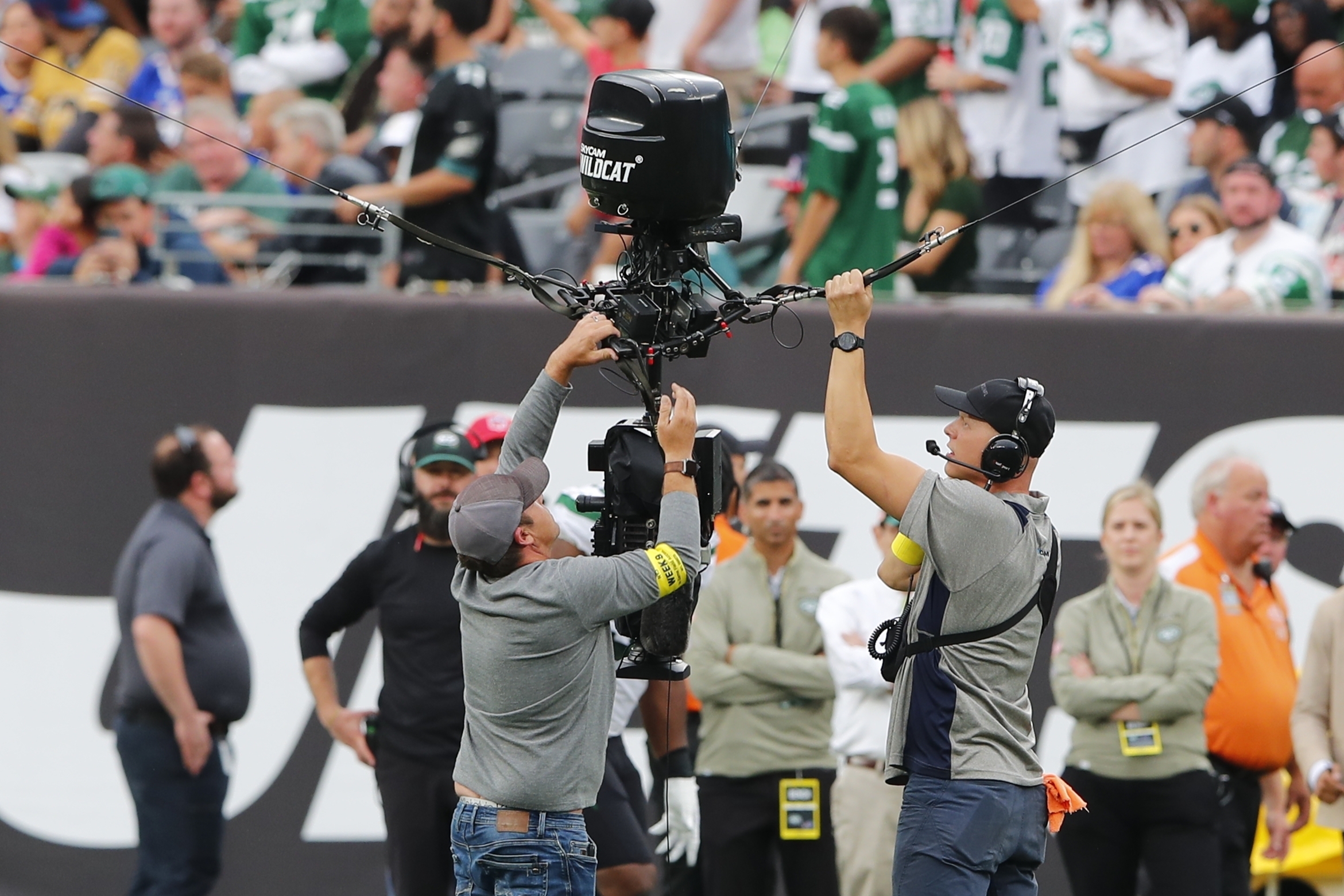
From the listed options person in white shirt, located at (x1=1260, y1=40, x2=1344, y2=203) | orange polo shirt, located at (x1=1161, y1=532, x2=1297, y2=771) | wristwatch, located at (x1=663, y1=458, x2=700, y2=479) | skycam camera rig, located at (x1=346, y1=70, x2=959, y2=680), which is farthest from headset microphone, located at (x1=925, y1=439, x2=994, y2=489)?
person in white shirt, located at (x1=1260, y1=40, x2=1344, y2=203)

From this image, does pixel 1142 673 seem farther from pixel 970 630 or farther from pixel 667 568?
pixel 667 568

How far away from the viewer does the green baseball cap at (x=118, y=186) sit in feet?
25.8

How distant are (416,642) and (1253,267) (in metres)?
3.56

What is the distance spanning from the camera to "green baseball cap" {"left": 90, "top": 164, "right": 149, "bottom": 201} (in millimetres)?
7855

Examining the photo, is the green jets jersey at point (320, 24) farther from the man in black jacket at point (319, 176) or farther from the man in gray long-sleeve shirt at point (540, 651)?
the man in gray long-sleeve shirt at point (540, 651)

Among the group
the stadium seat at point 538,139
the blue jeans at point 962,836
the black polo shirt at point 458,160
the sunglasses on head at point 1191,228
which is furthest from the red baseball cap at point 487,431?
the sunglasses on head at point 1191,228

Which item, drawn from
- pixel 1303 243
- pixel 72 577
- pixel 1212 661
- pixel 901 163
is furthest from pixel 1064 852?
pixel 72 577

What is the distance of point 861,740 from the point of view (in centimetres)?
649

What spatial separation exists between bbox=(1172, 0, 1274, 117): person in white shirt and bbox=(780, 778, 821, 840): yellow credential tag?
3.91 meters

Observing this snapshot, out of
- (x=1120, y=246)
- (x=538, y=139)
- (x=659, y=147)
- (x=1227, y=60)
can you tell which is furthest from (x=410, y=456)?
(x=1227, y=60)

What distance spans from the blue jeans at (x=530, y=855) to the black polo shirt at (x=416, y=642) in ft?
4.07

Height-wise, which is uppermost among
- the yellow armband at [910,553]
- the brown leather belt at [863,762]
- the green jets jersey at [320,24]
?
the green jets jersey at [320,24]

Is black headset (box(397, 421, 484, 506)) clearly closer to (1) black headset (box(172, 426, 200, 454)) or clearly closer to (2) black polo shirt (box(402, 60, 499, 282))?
(1) black headset (box(172, 426, 200, 454))

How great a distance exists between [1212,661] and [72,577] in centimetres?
422
